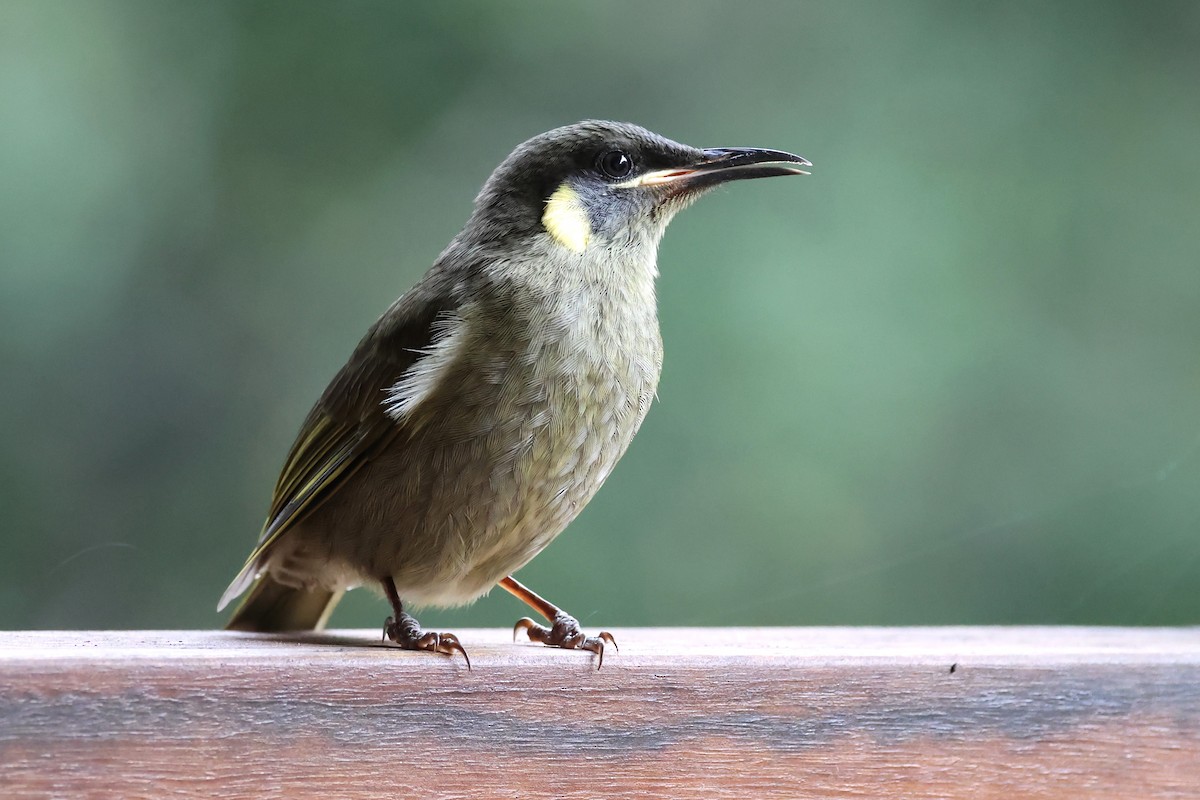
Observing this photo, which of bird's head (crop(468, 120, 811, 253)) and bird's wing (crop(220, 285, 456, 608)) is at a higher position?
bird's head (crop(468, 120, 811, 253))

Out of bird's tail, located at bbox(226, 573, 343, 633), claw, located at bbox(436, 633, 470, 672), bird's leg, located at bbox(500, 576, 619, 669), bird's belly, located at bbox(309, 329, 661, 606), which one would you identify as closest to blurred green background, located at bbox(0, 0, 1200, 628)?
bird's leg, located at bbox(500, 576, 619, 669)

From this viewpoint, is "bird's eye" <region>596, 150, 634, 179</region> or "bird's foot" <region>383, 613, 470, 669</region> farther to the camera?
"bird's eye" <region>596, 150, 634, 179</region>

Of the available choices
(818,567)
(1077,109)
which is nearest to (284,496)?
(818,567)

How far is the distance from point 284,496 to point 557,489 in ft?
1.37

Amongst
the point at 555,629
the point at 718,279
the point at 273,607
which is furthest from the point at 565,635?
the point at 718,279

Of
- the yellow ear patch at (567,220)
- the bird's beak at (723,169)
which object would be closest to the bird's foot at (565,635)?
the yellow ear patch at (567,220)

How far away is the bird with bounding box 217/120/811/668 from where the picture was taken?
1.49 meters

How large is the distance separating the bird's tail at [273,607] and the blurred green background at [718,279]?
0.26 meters

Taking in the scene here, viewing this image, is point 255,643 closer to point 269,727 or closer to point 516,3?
point 269,727

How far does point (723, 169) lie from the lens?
5.58 ft

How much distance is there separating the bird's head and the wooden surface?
1.85ft

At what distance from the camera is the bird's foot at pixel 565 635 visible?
1.42 m

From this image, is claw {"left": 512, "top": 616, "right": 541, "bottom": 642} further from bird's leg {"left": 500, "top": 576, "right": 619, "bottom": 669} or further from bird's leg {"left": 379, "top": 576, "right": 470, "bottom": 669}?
bird's leg {"left": 379, "top": 576, "right": 470, "bottom": 669}

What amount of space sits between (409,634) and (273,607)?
37 cm
